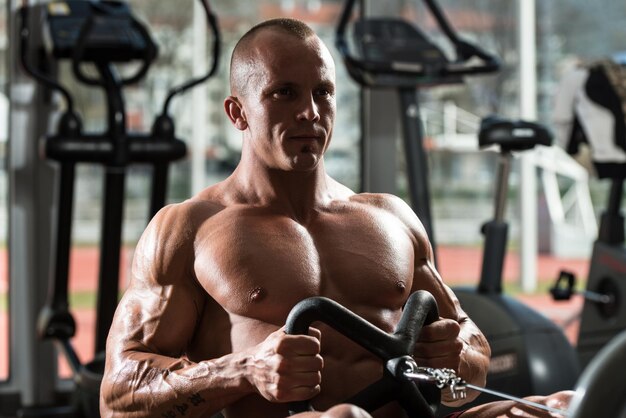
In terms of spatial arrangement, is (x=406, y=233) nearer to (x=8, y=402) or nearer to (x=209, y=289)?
(x=209, y=289)

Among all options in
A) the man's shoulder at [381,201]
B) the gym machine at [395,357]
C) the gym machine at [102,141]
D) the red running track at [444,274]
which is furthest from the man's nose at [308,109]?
the red running track at [444,274]

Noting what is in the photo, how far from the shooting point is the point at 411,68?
377cm

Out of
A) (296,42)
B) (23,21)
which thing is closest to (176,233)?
(296,42)

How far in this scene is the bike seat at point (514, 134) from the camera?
3.68 m

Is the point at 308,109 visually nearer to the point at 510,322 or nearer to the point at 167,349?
the point at 167,349

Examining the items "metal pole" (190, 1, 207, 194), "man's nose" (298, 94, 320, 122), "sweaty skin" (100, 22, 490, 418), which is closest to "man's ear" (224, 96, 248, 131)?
"sweaty skin" (100, 22, 490, 418)

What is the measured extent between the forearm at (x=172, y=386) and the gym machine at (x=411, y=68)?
6.75 ft

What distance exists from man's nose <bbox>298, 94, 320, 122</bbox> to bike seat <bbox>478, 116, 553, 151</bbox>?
6.45 ft

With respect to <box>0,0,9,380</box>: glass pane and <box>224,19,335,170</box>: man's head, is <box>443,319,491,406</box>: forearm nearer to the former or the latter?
<box>224,19,335,170</box>: man's head

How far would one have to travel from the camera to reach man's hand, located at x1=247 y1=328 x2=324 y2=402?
1.58 meters

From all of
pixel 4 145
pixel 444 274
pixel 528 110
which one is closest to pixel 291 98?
pixel 4 145

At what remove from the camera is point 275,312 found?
70.4 inches

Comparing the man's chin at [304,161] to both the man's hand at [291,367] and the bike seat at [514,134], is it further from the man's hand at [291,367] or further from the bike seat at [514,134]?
the bike seat at [514,134]

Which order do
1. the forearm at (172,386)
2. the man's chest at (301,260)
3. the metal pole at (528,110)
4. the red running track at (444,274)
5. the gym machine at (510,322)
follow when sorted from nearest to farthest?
the forearm at (172,386) < the man's chest at (301,260) < the gym machine at (510,322) < the red running track at (444,274) < the metal pole at (528,110)
